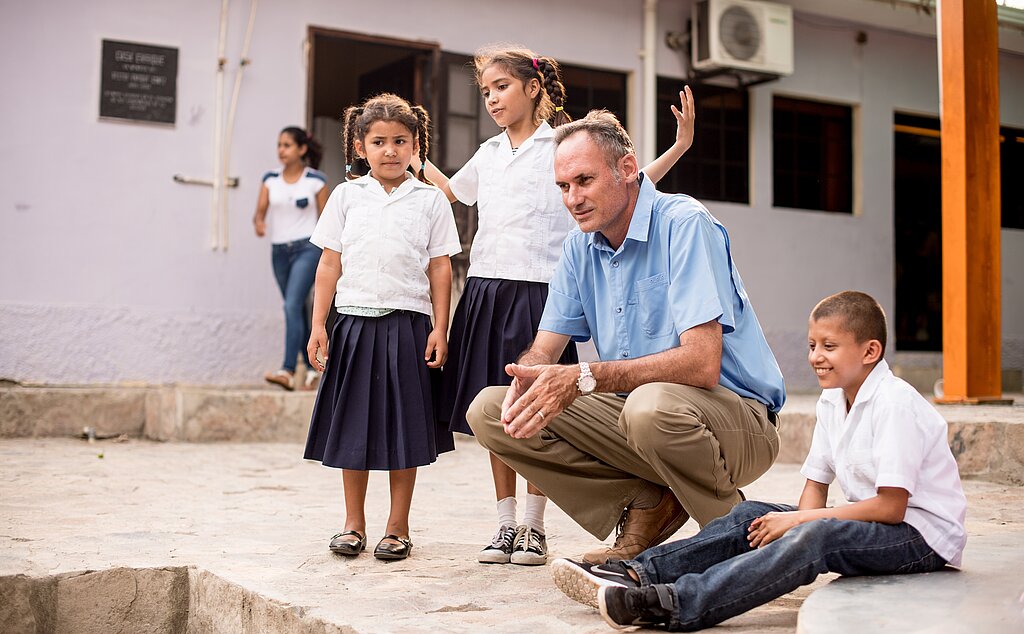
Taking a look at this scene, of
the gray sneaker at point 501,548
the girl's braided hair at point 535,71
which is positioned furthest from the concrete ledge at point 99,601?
the girl's braided hair at point 535,71

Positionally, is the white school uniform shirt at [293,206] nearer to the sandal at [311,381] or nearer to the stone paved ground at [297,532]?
the sandal at [311,381]

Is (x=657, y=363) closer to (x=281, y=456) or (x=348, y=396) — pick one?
(x=348, y=396)

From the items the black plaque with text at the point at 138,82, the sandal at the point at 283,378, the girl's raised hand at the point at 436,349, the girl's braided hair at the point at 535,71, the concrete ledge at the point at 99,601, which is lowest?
the concrete ledge at the point at 99,601

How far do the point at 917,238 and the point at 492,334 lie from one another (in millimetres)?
8884

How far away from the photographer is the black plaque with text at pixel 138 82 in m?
7.55

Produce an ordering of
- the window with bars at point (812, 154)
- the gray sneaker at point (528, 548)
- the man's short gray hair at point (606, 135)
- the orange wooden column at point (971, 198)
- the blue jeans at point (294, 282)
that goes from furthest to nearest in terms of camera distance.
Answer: the window with bars at point (812, 154) → the blue jeans at point (294, 282) → the orange wooden column at point (971, 198) → the gray sneaker at point (528, 548) → the man's short gray hair at point (606, 135)

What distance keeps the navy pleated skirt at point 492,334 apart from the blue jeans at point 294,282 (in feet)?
13.4

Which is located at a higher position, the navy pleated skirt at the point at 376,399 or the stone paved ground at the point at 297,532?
the navy pleated skirt at the point at 376,399

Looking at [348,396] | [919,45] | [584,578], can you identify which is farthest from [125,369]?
[919,45]

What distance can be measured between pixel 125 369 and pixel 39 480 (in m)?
2.51

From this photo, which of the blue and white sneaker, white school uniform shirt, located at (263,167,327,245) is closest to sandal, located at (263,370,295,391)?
white school uniform shirt, located at (263,167,327,245)

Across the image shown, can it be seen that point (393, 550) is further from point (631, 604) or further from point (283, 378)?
point (283, 378)

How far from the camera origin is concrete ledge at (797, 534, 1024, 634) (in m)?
2.04

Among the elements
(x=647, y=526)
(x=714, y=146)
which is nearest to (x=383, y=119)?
(x=647, y=526)
